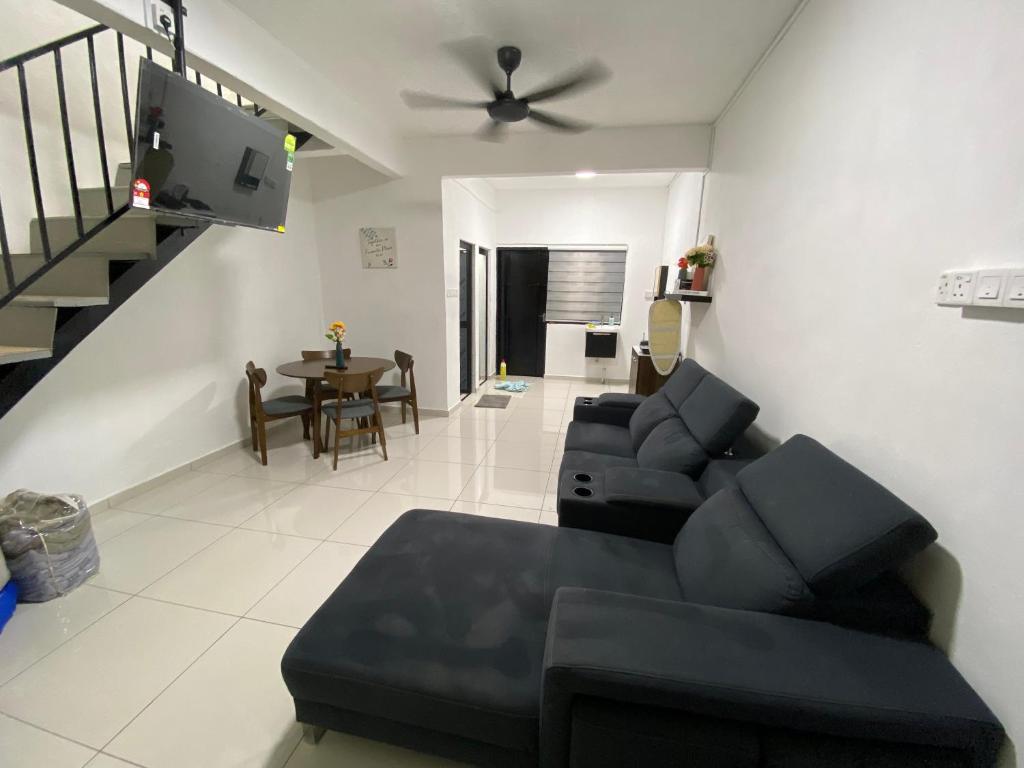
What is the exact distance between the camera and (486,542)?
5.38 ft

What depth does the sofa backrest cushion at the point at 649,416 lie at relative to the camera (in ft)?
8.80

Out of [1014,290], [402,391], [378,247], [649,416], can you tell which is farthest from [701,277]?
[378,247]

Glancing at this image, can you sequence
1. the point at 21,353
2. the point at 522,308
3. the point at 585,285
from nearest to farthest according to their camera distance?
1. the point at 21,353
2. the point at 585,285
3. the point at 522,308

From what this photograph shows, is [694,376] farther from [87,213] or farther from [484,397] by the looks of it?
[87,213]

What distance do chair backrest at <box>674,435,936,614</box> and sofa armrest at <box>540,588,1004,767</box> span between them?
0.10 m

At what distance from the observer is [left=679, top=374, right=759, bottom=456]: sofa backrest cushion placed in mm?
1982

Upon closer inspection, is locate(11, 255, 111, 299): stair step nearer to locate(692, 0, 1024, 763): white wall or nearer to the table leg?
the table leg

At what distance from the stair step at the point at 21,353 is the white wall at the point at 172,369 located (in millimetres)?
715

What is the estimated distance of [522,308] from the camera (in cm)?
657

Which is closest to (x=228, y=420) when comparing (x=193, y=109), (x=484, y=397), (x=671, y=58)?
(x=193, y=109)

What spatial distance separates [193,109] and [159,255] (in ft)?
3.31

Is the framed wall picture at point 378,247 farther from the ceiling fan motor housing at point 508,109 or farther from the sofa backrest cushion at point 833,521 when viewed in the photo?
the sofa backrest cushion at point 833,521

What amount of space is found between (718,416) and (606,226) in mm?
4658

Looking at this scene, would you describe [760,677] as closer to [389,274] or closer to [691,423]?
[691,423]
